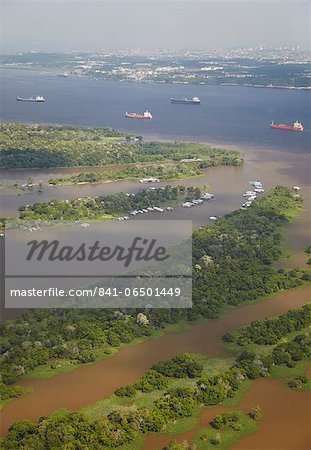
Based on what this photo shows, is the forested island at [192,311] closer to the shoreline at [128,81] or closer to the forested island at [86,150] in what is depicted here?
the forested island at [86,150]

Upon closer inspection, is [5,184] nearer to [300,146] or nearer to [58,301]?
[58,301]

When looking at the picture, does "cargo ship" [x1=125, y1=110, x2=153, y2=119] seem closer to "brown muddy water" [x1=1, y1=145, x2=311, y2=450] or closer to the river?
the river

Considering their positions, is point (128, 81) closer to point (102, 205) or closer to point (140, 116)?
point (140, 116)

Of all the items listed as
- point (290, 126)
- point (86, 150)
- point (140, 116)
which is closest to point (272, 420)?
point (86, 150)

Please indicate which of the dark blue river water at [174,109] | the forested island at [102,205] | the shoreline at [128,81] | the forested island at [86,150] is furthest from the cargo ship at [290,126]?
the shoreline at [128,81]

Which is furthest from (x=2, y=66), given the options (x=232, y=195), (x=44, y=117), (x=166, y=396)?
(x=166, y=396)

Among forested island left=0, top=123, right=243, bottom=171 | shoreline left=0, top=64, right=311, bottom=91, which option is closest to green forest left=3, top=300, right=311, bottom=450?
forested island left=0, top=123, right=243, bottom=171

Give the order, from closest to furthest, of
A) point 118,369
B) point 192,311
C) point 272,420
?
point 272,420 < point 118,369 < point 192,311
